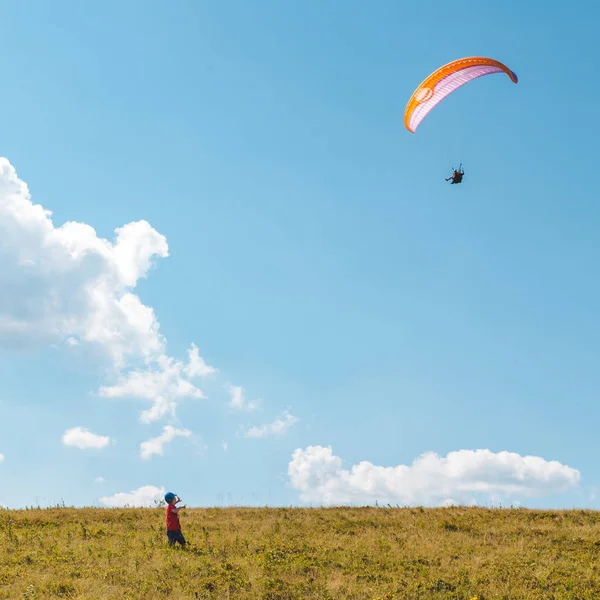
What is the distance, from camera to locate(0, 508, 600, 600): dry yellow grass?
1789 centimetres

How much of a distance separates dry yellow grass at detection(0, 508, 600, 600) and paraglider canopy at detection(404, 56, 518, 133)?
2028 cm

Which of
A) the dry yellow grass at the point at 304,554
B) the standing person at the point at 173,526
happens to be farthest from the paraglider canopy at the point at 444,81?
the standing person at the point at 173,526

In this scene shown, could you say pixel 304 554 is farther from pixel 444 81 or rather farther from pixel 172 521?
pixel 444 81

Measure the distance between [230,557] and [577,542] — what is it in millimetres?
12654

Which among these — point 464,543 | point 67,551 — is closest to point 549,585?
point 464,543

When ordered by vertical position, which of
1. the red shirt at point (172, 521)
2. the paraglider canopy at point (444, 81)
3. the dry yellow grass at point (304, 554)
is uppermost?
the paraglider canopy at point (444, 81)

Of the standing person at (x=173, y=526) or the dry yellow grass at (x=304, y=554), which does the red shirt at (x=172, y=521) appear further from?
the dry yellow grass at (x=304, y=554)

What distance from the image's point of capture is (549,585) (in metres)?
18.8

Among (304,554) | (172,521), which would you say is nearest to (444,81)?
(304,554)

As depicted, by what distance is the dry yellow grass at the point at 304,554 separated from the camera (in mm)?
17891

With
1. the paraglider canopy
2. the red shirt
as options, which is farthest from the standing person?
the paraglider canopy

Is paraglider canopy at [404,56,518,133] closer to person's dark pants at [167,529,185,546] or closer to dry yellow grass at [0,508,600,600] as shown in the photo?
dry yellow grass at [0,508,600,600]

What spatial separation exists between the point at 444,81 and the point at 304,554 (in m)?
24.3

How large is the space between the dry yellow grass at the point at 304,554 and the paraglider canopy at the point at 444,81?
798 inches
